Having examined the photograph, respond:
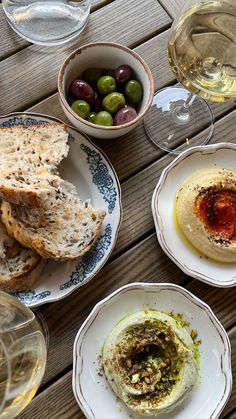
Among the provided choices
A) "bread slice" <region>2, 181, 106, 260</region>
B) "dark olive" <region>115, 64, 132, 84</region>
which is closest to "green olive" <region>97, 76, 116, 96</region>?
"dark olive" <region>115, 64, 132, 84</region>

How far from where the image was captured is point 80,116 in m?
1.34

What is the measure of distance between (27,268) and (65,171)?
25cm

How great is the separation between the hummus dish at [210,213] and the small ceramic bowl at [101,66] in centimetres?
20

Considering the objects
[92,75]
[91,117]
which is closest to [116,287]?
[91,117]

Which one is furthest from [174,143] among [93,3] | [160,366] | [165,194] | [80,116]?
[160,366]

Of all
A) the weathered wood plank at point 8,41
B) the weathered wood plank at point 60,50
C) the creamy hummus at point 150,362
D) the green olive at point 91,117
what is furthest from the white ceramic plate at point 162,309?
the weathered wood plank at point 8,41

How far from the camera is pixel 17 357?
3.58 feet

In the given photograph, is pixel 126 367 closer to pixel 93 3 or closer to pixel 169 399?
pixel 169 399

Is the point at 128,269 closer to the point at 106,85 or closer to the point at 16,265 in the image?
the point at 16,265

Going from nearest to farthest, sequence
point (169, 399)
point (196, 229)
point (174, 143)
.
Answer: point (169, 399), point (196, 229), point (174, 143)

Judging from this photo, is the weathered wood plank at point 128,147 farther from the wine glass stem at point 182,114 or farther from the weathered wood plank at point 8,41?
the weathered wood plank at point 8,41

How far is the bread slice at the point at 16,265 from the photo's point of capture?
1.26 m

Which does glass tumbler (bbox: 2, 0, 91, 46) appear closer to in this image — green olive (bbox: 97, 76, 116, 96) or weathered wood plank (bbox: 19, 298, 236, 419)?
green olive (bbox: 97, 76, 116, 96)

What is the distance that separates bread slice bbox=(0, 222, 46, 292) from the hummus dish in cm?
33
